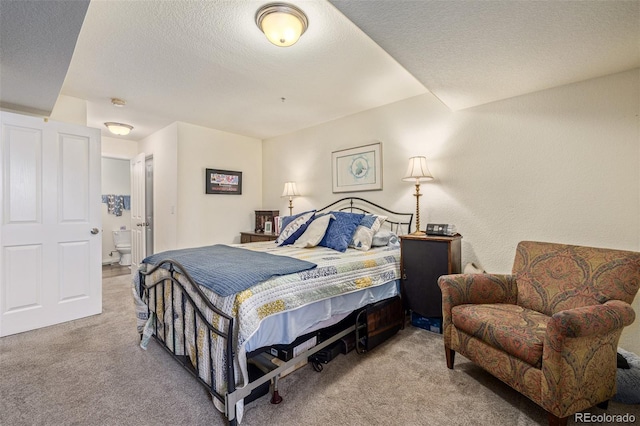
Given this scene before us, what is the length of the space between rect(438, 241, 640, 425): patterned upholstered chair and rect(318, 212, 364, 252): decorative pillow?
1.02 metres

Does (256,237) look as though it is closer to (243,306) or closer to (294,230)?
(294,230)

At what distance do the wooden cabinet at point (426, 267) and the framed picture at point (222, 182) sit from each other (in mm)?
2994

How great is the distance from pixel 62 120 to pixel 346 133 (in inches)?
129

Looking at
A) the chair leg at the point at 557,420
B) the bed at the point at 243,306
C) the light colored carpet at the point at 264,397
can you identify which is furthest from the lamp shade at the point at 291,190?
the chair leg at the point at 557,420

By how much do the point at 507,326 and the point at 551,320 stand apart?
0.30 m

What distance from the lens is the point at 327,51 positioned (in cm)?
229

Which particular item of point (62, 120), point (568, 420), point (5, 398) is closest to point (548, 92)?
point (568, 420)

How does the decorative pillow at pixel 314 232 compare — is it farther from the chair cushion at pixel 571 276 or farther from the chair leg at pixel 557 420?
the chair leg at pixel 557 420

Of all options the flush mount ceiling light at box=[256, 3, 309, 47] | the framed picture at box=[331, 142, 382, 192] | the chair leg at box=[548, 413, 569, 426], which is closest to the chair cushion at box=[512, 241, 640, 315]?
the chair leg at box=[548, 413, 569, 426]

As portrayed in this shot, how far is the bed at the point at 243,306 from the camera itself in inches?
57.3

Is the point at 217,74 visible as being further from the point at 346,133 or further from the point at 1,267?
the point at 1,267

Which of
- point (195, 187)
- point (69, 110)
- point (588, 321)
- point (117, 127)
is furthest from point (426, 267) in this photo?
point (117, 127)

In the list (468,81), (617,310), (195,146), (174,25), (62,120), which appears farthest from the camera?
(195,146)

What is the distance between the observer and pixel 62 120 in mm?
3162
